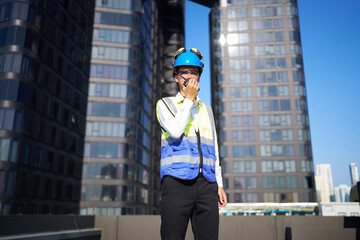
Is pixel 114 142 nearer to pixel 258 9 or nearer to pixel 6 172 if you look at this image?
pixel 6 172

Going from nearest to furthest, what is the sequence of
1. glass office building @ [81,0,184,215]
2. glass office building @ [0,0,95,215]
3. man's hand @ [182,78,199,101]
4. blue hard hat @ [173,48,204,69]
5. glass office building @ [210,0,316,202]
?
man's hand @ [182,78,199,101]
blue hard hat @ [173,48,204,69]
glass office building @ [0,0,95,215]
glass office building @ [81,0,184,215]
glass office building @ [210,0,316,202]

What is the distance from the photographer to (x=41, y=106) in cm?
3688

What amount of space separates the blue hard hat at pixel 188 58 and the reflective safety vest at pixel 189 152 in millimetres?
349

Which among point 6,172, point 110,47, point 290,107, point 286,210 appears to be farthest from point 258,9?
point 6,172

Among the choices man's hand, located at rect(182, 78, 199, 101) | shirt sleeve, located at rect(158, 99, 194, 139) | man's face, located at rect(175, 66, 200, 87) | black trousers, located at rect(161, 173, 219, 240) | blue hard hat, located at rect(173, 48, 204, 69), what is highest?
blue hard hat, located at rect(173, 48, 204, 69)

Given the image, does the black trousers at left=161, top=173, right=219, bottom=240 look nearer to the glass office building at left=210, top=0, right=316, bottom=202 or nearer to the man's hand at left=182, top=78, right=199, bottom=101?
the man's hand at left=182, top=78, right=199, bottom=101

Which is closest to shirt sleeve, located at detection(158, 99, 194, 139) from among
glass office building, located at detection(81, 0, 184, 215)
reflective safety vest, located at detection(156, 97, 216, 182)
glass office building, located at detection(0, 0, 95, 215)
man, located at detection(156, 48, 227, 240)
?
man, located at detection(156, 48, 227, 240)

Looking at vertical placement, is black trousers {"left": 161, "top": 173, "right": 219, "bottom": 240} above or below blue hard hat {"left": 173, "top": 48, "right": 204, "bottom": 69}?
below

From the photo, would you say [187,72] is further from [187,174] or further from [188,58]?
[187,174]

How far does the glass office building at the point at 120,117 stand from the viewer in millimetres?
45469

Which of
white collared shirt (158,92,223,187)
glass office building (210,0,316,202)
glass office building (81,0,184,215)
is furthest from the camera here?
glass office building (210,0,316,202)

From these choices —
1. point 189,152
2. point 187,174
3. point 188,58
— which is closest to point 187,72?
point 188,58

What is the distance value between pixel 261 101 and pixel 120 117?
29.3 m

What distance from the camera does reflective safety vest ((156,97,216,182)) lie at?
2492 mm
